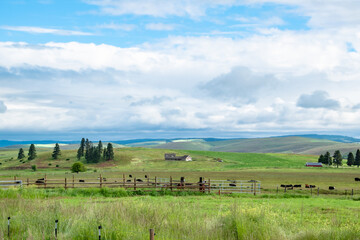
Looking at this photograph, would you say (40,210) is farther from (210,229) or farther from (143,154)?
(143,154)

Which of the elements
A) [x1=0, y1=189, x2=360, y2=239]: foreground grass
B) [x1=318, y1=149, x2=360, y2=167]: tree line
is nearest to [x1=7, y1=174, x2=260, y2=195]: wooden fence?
[x1=0, y1=189, x2=360, y2=239]: foreground grass

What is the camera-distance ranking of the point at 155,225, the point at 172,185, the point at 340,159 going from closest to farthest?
1. the point at 155,225
2. the point at 172,185
3. the point at 340,159

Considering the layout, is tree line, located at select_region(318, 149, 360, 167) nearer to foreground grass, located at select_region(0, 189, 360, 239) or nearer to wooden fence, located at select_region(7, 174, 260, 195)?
wooden fence, located at select_region(7, 174, 260, 195)

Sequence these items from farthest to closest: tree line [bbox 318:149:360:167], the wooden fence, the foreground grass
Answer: tree line [bbox 318:149:360:167] → the wooden fence → the foreground grass

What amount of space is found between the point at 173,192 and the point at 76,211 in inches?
871

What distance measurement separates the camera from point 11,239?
11.8m

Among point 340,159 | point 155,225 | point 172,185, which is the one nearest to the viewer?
point 155,225

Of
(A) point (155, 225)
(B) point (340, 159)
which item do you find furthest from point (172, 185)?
(B) point (340, 159)

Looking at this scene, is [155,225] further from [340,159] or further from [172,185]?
[340,159]

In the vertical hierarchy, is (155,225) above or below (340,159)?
above

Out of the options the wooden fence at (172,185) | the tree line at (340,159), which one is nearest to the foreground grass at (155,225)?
the wooden fence at (172,185)

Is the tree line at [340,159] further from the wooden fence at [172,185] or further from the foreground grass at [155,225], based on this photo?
the foreground grass at [155,225]

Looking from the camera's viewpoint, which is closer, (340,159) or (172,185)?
(172,185)

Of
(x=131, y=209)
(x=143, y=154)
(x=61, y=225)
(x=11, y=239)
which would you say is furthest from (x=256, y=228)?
(x=143, y=154)
